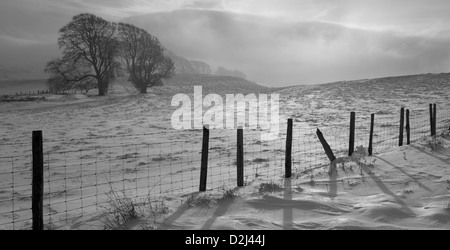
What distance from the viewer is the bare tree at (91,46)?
38094mm

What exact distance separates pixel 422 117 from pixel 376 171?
16.0m

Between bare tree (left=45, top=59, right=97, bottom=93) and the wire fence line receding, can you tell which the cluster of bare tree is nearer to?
bare tree (left=45, top=59, right=97, bottom=93)

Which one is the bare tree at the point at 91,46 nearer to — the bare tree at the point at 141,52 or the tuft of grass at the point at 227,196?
the bare tree at the point at 141,52

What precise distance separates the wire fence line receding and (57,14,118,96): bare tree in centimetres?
2775

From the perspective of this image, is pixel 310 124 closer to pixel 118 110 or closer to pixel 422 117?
pixel 422 117

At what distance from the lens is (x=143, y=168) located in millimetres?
10125

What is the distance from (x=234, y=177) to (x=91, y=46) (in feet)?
119

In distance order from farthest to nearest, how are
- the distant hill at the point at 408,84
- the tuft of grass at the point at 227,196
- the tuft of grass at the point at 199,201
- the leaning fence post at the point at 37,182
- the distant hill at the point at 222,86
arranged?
the distant hill at the point at 222,86 → the distant hill at the point at 408,84 → the tuft of grass at the point at 227,196 → the tuft of grass at the point at 199,201 → the leaning fence post at the point at 37,182

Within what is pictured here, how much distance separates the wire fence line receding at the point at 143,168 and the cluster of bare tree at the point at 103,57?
27418 millimetres

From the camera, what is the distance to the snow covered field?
5102 millimetres

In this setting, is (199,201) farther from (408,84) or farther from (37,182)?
(408,84)

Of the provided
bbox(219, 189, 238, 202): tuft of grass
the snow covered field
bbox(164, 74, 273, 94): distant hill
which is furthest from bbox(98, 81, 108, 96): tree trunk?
bbox(219, 189, 238, 202): tuft of grass

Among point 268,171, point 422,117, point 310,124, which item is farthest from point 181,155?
point 422,117

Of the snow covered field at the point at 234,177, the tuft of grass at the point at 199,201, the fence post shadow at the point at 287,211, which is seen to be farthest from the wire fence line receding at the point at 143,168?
the fence post shadow at the point at 287,211
